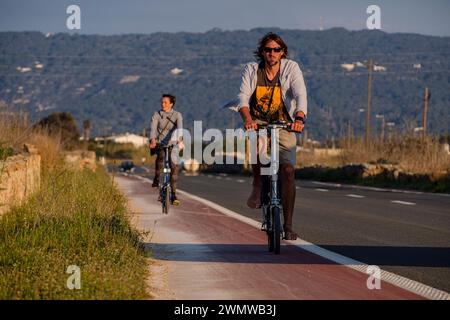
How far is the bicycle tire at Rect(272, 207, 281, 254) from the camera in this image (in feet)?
35.6

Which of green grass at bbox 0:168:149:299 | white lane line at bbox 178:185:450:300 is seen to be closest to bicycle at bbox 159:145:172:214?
green grass at bbox 0:168:149:299

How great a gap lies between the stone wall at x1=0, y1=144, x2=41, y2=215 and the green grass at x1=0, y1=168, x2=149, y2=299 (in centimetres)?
21

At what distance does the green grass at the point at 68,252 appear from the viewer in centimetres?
802

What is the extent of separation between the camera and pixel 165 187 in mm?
18344

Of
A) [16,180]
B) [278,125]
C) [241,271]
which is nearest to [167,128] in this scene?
[16,180]

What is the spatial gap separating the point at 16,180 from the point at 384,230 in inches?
198

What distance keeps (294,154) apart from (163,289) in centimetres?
292

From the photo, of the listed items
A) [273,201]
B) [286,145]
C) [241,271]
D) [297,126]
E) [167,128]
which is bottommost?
→ [241,271]

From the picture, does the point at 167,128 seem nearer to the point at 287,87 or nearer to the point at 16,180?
the point at 16,180
